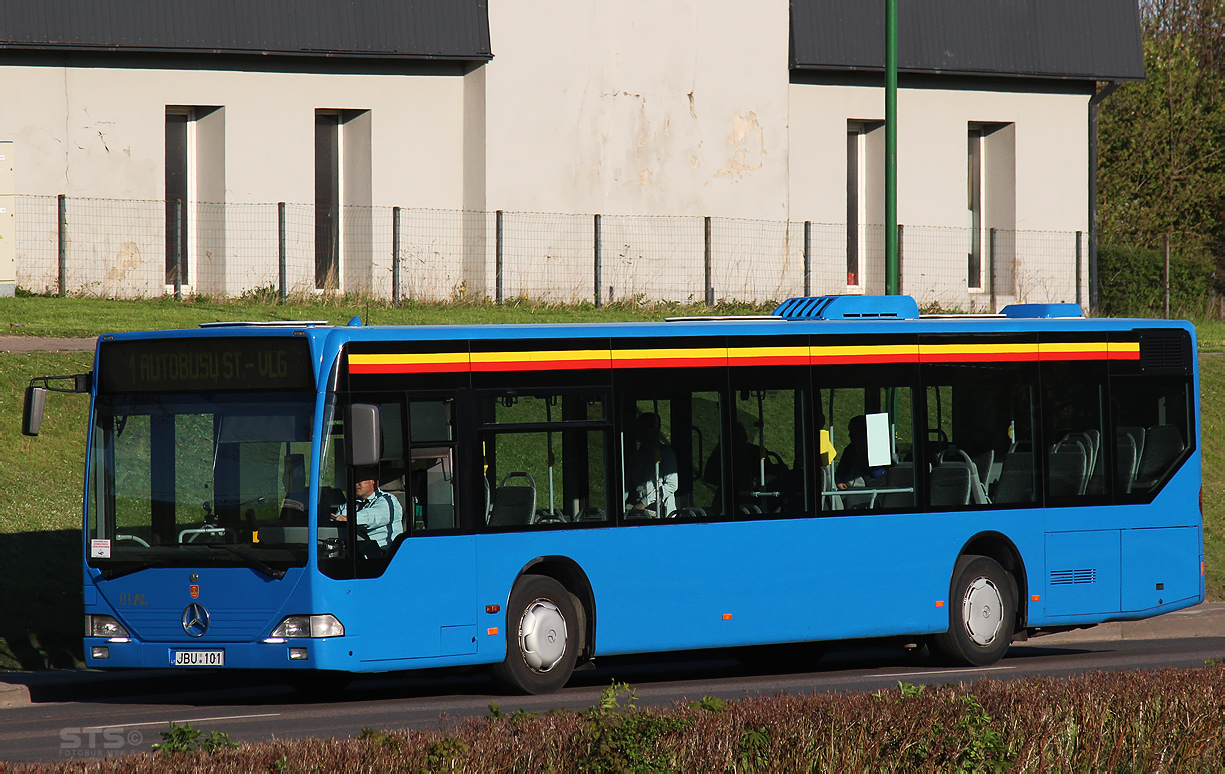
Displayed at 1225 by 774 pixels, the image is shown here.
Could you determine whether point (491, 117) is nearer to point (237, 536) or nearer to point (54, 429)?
point (54, 429)

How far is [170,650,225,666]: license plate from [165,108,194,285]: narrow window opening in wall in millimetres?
18111

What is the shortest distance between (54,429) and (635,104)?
14152mm

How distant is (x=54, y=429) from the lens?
A: 19484 mm

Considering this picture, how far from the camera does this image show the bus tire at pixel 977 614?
1438cm

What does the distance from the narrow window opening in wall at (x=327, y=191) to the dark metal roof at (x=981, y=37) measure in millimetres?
8303

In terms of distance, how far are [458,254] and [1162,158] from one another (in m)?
26.2

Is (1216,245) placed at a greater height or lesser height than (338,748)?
greater

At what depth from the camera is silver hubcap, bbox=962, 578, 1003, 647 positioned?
14.5 meters

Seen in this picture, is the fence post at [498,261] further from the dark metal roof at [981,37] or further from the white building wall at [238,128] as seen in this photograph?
the dark metal roof at [981,37]

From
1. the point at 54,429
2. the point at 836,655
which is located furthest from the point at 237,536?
the point at 54,429

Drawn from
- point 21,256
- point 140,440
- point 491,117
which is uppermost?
point 491,117

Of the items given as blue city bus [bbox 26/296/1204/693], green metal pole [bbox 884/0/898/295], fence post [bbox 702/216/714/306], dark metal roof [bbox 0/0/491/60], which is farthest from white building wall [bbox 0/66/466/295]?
blue city bus [bbox 26/296/1204/693]

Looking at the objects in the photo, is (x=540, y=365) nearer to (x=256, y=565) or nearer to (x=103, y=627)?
(x=256, y=565)

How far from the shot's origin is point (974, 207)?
35.3 m
